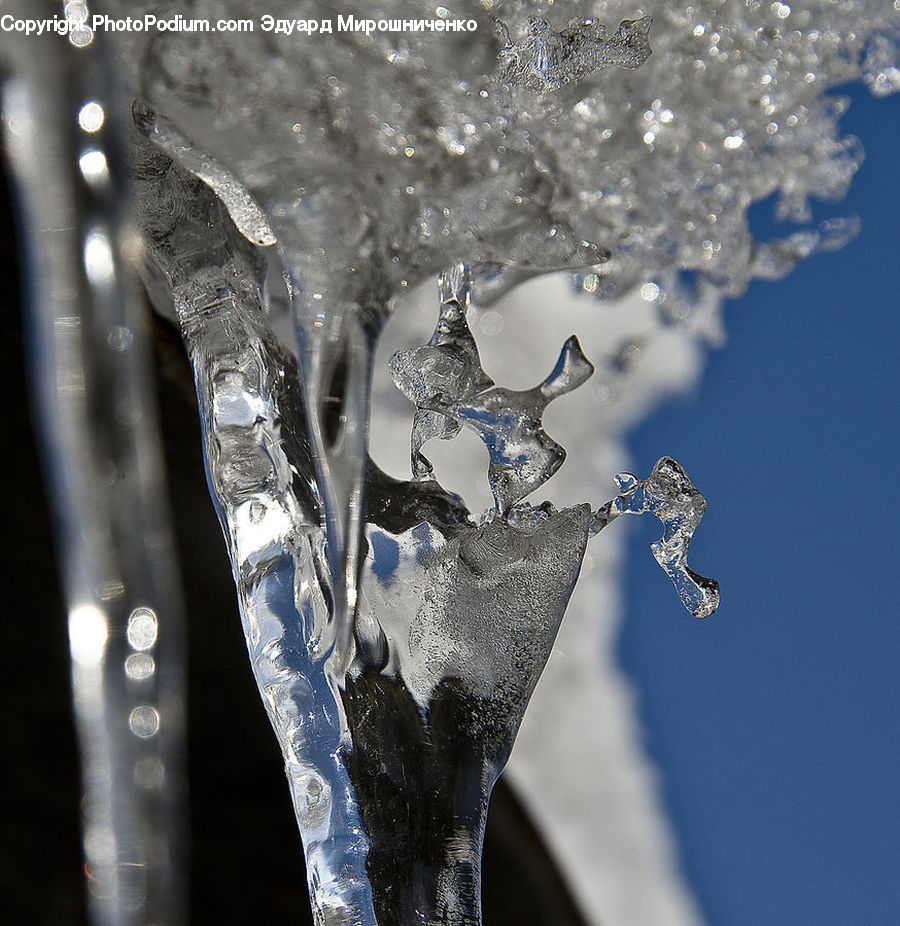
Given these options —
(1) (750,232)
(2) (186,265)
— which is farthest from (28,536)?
(1) (750,232)

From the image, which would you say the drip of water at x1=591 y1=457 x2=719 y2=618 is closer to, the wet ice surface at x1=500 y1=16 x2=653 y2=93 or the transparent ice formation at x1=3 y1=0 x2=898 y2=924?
the transparent ice formation at x1=3 y1=0 x2=898 y2=924

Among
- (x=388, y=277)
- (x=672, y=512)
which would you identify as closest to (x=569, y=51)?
Answer: (x=388, y=277)

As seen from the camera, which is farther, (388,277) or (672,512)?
(388,277)

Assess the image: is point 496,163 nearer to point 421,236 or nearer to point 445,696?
point 421,236

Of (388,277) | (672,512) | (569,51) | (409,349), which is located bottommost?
(672,512)

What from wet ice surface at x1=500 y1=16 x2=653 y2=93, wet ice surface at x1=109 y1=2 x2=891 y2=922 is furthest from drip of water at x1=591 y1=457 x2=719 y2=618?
wet ice surface at x1=500 y1=16 x2=653 y2=93

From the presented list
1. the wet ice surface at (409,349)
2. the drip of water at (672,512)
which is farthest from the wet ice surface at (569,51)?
the drip of water at (672,512)

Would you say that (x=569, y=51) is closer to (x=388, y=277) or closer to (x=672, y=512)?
(x=388, y=277)

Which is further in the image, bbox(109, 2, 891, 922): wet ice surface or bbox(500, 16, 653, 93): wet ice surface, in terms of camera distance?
bbox(500, 16, 653, 93): wet ice surface

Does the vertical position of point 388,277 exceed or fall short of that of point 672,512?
it exceeds it
